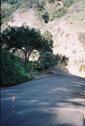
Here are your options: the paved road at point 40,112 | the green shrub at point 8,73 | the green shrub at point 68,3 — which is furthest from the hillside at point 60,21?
the paved road at point 40,112

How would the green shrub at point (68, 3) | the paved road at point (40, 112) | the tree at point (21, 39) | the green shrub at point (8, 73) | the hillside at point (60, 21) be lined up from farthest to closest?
1. the green shrub at point (68, 3)
2. the hillside at point (60, 21)
3. the tree at point (21, 39)
4. the green shrub at point (8, 73)
5. the paved road at point (40, 112)

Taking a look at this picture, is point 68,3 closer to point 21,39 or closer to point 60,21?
point 60,21

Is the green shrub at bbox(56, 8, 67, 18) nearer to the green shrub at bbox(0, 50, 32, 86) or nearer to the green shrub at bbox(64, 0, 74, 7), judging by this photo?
the green shrub at bbox(64, 0, 74, 7)

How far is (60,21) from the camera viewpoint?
2785 inches

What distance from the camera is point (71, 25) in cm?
6644

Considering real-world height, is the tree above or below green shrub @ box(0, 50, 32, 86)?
above

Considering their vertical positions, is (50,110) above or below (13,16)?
below

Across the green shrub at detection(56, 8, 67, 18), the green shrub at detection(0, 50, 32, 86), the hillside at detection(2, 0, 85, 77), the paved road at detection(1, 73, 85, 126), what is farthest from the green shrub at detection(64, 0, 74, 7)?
the paved road at detection(1, 73, 85, 126)

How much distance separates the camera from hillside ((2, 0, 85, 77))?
60.7 metres

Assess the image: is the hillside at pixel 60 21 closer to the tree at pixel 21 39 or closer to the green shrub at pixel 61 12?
the green shrub at pixel 61 12

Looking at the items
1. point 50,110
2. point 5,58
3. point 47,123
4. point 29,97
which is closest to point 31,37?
point 5,58

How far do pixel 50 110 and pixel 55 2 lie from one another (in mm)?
68593

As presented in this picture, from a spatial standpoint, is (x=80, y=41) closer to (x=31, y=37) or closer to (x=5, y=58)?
(x=31, y=37)

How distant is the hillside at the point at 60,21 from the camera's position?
60694 mm
